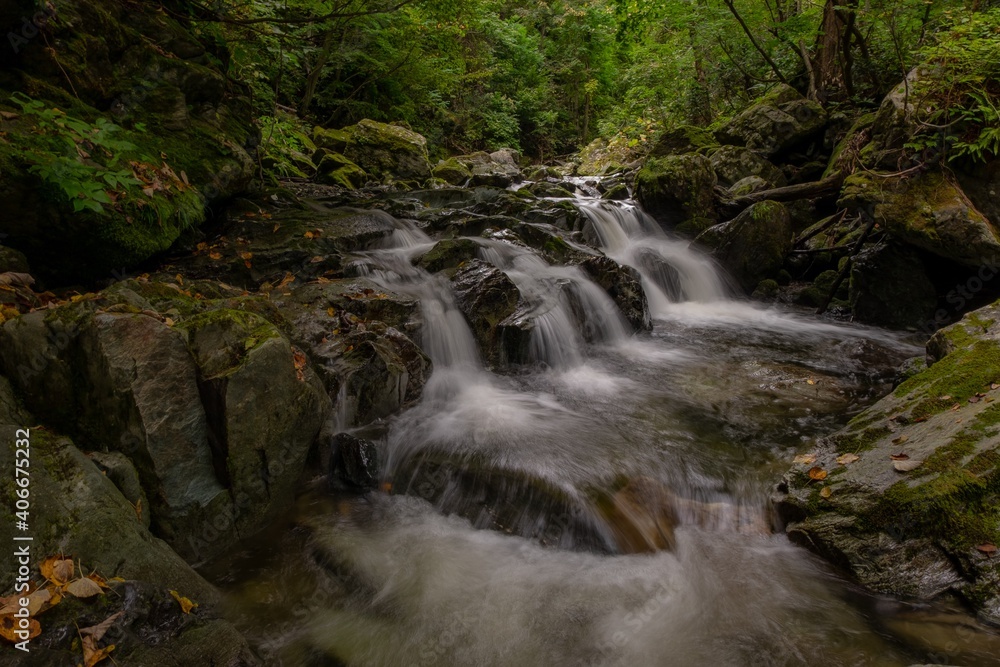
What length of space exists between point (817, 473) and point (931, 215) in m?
4.97

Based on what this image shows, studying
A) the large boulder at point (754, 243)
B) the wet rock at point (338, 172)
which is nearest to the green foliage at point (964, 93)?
the large boulder at point (754, 243)

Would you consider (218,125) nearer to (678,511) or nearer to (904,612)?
(678,511)

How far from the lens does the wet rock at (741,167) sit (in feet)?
36.5

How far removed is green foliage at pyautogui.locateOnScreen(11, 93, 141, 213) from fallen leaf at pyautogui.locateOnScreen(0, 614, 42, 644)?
2895 millimetres

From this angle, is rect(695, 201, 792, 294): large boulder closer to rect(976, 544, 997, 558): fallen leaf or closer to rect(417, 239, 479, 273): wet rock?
rect(417, 239, 479, 273): wet rock

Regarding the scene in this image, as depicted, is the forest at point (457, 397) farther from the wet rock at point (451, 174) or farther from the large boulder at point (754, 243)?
the wet rock at point (451, 174)

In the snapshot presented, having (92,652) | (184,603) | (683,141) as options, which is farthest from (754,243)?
(92,652)

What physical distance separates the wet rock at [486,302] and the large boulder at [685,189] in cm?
632

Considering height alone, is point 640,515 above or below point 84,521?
below

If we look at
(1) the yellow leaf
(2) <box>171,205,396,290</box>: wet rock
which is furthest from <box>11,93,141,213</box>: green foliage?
(1) the yellow leaf

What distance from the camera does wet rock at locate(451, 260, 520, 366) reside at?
21.0 feet

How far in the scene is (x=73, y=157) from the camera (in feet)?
13.0

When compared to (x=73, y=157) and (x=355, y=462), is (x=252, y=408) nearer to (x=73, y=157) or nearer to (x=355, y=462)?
(x=355, y=462)

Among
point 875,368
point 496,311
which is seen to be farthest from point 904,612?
point 496,311
